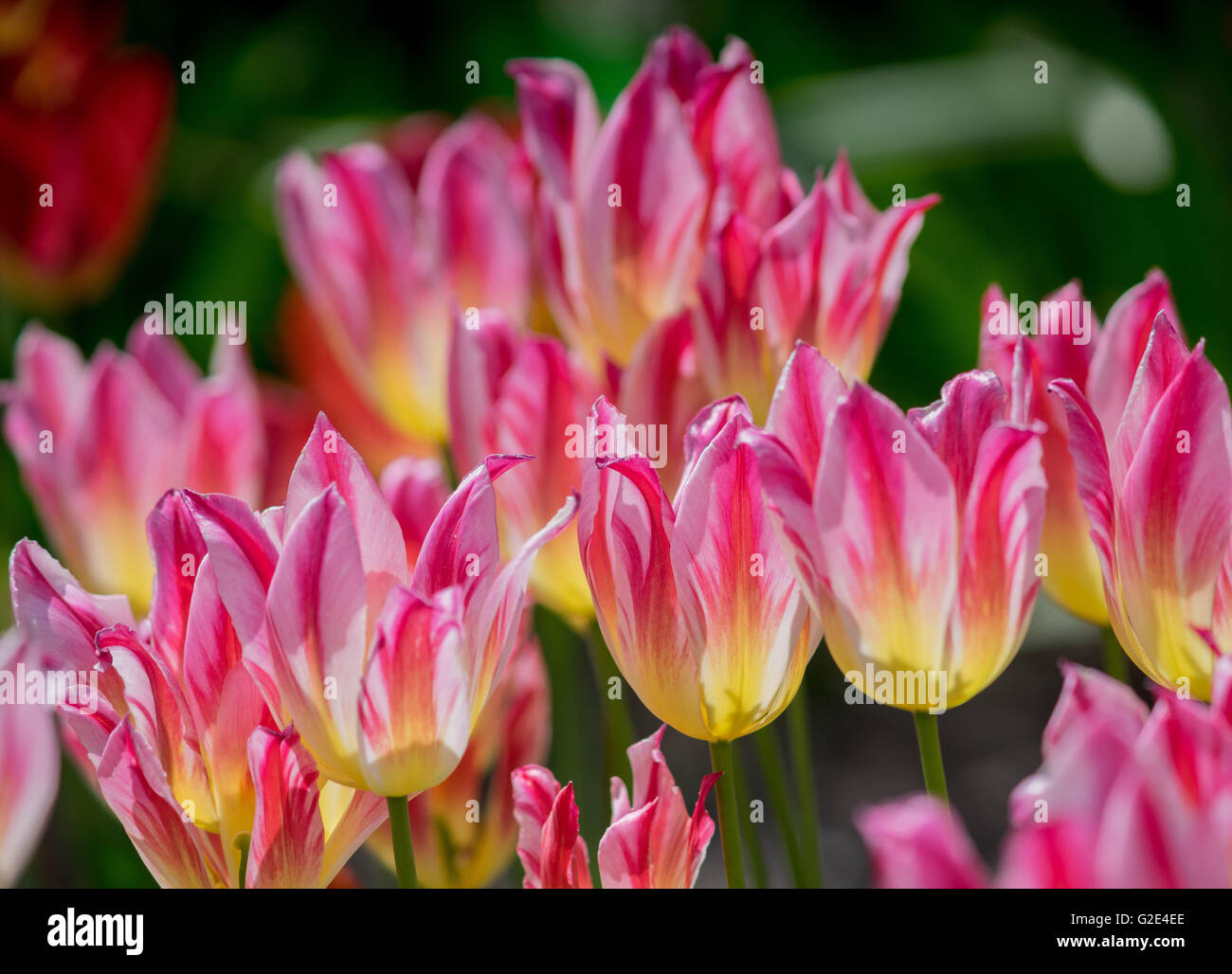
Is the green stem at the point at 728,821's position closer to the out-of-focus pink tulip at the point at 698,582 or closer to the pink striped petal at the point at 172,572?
the out-of-focus pink tulip at the point at 698,582

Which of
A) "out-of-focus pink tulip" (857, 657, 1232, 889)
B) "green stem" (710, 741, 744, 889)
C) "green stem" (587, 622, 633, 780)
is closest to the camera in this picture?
"out-of-focus pink tulip" (857, 657, 1232, 889)

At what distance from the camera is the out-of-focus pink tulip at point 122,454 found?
1.53 ft

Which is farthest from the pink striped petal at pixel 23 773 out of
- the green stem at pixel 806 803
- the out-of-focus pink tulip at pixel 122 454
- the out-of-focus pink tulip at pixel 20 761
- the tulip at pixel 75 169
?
the tulip at pixel 75 169

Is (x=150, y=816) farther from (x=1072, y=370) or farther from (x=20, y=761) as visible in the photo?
(x=1072, y=370)

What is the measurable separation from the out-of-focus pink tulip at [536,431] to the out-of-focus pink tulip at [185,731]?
0.33 feet

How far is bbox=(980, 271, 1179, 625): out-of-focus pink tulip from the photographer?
33 cm

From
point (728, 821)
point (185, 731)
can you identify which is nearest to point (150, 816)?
point (185, 731)

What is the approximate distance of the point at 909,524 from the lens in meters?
0.28

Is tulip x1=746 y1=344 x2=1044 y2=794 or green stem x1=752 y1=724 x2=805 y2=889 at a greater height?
tulip x1=746 y1=344 x2=1044 y2=794

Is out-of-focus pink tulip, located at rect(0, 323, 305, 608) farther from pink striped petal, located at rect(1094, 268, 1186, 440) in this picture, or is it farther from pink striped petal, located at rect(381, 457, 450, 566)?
pink striped petal, located at rect(1094, 268, 1186, 440)

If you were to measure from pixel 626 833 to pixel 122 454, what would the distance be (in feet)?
0.89

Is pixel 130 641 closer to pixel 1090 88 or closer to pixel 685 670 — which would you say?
pixel 685 670

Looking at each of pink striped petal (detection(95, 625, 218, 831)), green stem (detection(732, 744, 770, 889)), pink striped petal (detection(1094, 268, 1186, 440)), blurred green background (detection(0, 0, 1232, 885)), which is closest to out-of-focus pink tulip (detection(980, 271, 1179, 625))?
pink striped petal (detection(1094, 268, 1186, 440))

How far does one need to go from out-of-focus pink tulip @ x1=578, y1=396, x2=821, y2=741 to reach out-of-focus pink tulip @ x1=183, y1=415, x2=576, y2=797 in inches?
0.7
